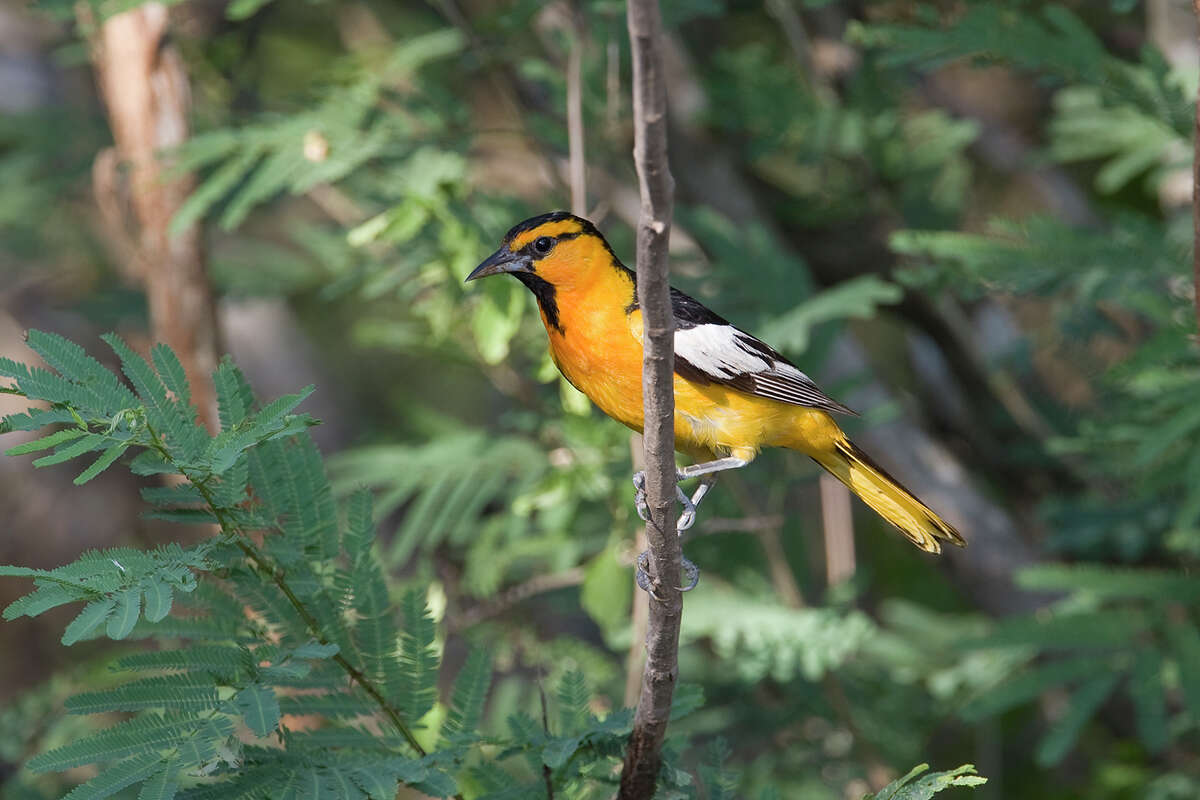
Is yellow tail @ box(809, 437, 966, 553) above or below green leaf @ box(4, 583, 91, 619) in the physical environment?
below

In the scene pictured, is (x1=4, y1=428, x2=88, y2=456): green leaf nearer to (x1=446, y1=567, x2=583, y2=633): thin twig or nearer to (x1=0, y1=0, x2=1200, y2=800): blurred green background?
(x1=0, y1=0, x2=1200, y2=800): blurred green background

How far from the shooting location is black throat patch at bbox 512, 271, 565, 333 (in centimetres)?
356

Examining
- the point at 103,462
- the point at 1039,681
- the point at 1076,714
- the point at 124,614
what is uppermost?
the point at 103,462

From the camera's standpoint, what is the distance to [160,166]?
5305mm

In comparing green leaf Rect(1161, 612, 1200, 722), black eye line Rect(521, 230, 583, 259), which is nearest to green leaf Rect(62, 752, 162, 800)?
black eye line Rect(521, 230, 583, 259)

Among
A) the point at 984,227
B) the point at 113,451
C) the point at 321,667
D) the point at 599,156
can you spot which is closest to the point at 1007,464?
the point at 984,227

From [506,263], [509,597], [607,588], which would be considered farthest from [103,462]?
[509,597]

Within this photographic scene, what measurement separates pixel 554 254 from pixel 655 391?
55.5 inches

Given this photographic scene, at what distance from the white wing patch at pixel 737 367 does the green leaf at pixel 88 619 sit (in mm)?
1776

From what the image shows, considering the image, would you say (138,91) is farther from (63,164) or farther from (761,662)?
(761,662)

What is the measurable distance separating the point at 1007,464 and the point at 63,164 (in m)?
6.23

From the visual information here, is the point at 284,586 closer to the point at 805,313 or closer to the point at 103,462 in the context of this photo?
the point at 103,462

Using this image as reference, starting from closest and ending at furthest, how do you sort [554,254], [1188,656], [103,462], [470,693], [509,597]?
[103,462], [470,693], [554,254], [1188,656], [509,597]

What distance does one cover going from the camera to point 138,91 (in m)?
5.29
